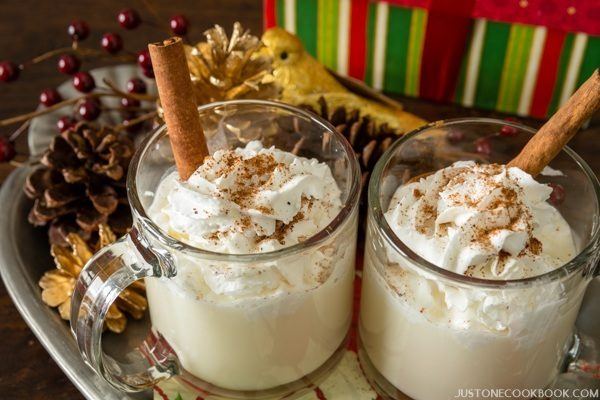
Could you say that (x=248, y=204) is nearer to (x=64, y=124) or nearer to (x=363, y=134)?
(x=363, y=134)

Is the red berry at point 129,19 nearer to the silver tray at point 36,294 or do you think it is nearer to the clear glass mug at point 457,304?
the silver tray at point 36,294

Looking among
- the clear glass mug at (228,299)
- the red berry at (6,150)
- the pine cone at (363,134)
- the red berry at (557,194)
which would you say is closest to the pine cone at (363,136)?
the pine cone at (363,134)

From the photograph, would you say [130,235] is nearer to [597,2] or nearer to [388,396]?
[388,396]

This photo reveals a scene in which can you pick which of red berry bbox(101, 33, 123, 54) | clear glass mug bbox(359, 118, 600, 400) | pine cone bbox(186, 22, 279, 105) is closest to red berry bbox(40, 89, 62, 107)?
red berry bbox(101, 33, 123, 54)

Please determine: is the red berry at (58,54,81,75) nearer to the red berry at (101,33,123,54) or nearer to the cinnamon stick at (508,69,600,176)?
the red berry at (101,33,123,54)

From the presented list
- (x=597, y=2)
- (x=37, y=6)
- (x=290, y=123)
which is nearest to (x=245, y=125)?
(x=290, y=123)

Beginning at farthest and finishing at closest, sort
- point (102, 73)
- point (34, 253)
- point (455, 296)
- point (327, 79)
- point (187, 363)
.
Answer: point (102, 73)
point (327, 79)
point (34, 253)
point (187, 363)
point (455, 296)
